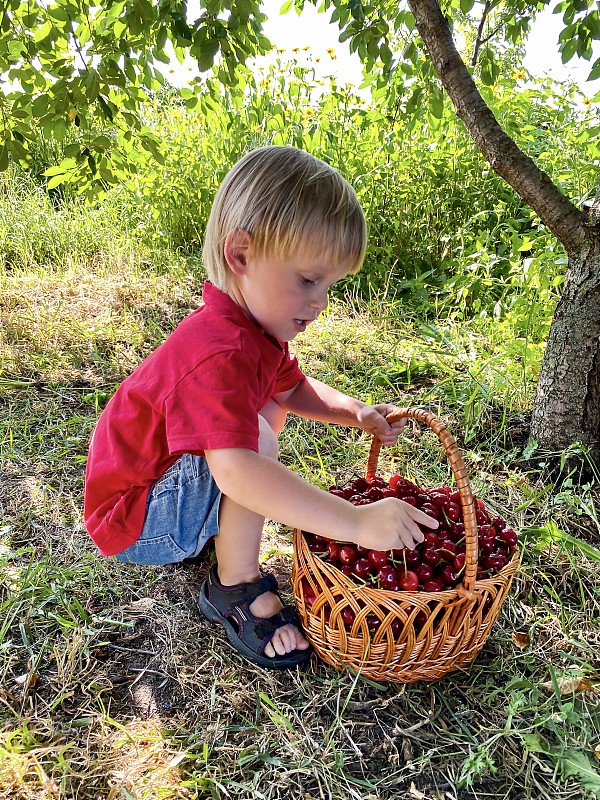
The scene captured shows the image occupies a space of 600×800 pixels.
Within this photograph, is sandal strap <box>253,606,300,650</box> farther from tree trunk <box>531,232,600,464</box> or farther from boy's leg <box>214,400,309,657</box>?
tree trunk <box>531,232,600,464</box>

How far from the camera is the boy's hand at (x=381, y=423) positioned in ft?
5.42

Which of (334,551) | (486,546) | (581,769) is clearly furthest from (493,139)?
(581,769)

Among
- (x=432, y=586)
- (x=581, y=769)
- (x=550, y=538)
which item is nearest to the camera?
(x=581, y=769)

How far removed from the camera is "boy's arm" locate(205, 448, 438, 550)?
126 cm

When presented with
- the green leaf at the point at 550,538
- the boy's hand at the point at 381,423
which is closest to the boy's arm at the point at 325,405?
the boy's hand at the point at 381,423

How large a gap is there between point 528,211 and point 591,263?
1.57 meters

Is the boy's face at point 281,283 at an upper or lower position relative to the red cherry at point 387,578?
upper

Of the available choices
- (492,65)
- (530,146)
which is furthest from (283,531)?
(530,146)

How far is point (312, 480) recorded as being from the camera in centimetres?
206

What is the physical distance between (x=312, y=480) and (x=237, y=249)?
2.95 ft

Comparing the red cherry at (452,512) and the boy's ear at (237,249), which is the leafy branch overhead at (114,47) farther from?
the red cherry at (452,512)

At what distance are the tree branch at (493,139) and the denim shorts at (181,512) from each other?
4.20ft

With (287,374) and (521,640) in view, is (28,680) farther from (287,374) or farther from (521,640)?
(521,640)

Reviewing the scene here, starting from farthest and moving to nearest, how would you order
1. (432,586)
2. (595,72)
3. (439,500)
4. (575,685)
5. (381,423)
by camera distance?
1. (595,72)
2. (381,423)
3. (439,500)
4. (575,685)
5. (432,586)
